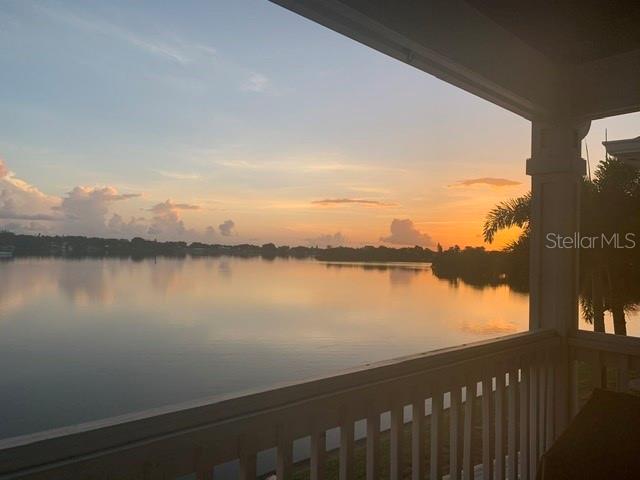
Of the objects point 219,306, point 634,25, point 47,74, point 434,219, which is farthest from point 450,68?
point 434,219

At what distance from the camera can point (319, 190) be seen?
3.73 meters

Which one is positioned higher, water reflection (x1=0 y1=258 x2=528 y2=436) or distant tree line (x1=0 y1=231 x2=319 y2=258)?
distant tree line (x1=0 y1=231 x2=319 y2=258)

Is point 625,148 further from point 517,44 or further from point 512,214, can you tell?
point 512,214

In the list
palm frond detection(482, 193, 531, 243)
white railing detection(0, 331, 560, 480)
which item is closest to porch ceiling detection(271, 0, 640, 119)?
white railing detection(0, 331, 560, 480)

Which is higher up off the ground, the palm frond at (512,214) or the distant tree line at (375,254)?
the palm frond at (512,214)

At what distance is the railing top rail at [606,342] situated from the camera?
218 centimetres

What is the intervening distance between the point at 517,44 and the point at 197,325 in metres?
2.18

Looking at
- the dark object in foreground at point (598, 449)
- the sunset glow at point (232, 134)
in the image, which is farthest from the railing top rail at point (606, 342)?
the sunset glow at point (232, 134)

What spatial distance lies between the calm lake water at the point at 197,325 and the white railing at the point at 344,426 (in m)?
0.13

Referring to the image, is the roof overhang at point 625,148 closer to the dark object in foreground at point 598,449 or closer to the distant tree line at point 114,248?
the dark object in foreground at point 598,449

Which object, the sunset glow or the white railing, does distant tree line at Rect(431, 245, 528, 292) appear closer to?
the sunset glow

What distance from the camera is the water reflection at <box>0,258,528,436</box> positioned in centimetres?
142

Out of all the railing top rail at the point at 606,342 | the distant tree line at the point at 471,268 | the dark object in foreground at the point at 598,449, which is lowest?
the dark object in foreground at the point at 598,449

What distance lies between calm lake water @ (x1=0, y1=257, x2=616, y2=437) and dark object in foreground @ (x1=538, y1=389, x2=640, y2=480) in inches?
21.8
